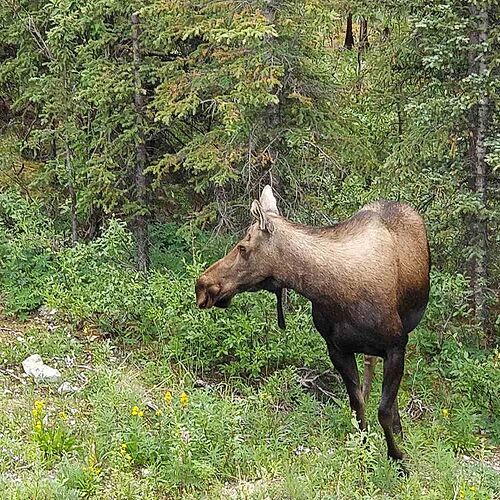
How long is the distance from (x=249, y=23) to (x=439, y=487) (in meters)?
4.79

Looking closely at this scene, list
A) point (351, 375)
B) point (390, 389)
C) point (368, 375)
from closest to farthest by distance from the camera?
point (390, 389) < point (351, 375) < point (368, 375)

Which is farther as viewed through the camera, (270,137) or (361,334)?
(270,137)

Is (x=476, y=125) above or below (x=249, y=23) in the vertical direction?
below

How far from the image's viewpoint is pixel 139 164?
10797 millimetres

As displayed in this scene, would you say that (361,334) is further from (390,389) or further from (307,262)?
(307,262)

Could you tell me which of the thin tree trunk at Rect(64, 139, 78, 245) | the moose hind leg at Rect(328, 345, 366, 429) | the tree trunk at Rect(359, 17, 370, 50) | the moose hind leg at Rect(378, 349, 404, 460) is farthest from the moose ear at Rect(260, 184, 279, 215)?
the tree trunk at Rect(359, 17, 370, 50)

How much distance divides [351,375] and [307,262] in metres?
1.13

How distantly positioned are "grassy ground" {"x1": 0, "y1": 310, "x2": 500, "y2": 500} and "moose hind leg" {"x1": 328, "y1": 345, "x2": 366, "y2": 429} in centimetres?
29

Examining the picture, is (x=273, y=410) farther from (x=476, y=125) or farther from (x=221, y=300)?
(x=476, y=125)

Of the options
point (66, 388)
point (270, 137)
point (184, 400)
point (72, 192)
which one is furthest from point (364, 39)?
point (184, 400)

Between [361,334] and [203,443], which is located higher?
[361,334]

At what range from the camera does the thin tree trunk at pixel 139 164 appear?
33.8 ft

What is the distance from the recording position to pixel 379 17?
9484 mm

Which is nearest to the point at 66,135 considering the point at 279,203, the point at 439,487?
the point at 279,203
